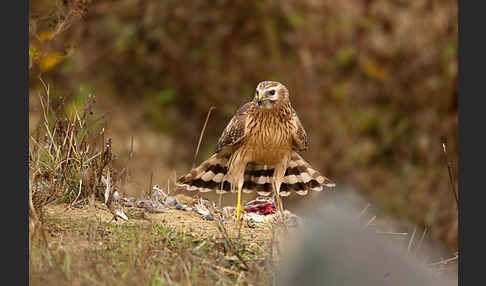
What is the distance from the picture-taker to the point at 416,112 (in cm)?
1185

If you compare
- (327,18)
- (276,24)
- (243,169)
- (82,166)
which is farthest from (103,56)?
(82,166)

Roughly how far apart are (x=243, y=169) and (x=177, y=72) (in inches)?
208

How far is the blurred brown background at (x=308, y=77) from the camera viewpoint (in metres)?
10.9

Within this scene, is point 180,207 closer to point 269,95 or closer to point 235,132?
point 235,132

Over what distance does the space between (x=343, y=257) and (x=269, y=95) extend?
11.4ft

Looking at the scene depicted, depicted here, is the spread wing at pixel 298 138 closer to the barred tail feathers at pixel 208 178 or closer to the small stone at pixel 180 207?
the barred tail feathers at pixel 208 178

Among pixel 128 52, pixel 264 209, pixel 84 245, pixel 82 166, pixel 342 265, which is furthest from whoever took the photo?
pixel 128 52

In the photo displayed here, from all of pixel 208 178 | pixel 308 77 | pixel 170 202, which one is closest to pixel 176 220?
pixel 170 202

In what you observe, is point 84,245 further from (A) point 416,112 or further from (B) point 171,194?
(A) point 416,112

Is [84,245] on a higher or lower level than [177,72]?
lower

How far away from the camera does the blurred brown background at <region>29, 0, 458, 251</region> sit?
1093cm

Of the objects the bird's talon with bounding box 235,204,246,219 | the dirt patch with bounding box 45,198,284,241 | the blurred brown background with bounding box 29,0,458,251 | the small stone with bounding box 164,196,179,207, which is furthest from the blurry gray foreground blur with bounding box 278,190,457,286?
the blurred brown background with bounding box 29,0,458,251

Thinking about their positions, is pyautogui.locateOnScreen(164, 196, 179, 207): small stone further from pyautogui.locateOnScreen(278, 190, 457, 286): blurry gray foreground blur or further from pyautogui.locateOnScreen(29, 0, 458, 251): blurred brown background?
pyautogui.locateOnScreen(29, 0, 458, 251): blurred brown background

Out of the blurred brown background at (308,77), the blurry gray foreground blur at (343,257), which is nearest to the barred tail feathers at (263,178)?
the blurry gray foreground blur at (343,257)
